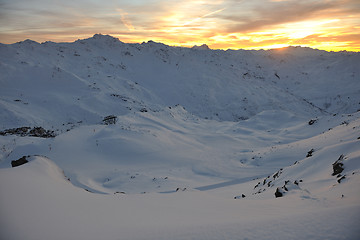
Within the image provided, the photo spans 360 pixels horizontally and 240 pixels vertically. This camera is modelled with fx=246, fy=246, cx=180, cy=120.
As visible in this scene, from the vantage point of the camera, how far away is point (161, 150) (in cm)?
1516

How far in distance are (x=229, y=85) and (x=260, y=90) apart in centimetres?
533

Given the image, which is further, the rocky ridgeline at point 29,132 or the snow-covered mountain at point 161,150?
the rocky ridgeline at point 29,132

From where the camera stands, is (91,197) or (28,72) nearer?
(91,197)

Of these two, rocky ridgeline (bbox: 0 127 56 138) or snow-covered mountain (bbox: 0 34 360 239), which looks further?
rocky ridgeline (bbox: 0 127 56 138)

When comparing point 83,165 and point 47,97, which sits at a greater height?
point 47,97

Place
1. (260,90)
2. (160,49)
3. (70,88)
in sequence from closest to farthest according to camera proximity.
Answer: (70,88)
(260,90)
(160,49)

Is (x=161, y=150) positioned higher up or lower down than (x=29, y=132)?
lower down

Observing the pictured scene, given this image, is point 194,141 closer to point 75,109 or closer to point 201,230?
point 75,109

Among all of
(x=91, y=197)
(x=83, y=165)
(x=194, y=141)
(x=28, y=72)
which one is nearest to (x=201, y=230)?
(x=91, y=197)

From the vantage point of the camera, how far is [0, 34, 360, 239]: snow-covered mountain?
3.61 m

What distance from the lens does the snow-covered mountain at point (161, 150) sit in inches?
142

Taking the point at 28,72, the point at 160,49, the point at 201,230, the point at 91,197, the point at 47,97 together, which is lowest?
the point at 91,197

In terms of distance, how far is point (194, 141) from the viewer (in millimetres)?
17969

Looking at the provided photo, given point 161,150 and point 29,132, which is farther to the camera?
point 29,132
